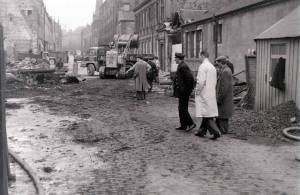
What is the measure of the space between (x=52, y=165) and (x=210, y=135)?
4.00 m

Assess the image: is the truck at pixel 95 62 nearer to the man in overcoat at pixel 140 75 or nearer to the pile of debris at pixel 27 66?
the pile of debris at pixel 27 66

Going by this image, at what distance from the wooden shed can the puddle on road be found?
18.2 ft

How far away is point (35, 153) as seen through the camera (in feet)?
26.5

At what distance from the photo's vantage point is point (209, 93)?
9.24 m

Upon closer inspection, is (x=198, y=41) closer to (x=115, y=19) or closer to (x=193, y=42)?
(x=193, y=42)

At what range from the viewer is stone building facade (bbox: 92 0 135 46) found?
228 feet

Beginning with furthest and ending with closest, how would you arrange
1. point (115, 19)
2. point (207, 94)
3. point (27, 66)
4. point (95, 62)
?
point (115, 19)
point (95, 62)
point (27, 66)
point (207, 94)

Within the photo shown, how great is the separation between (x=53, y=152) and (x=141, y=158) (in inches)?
69.6

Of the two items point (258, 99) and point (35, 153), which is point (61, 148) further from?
point (258, 99)

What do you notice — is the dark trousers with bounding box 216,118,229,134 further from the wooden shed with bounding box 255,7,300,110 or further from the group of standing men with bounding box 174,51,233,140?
the wooden shed with bounding box 255,7,300,110

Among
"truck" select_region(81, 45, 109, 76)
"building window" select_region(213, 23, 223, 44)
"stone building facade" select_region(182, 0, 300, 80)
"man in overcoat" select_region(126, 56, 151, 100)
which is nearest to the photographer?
"man in overcoat" select_region(126, 56, 151, 100)

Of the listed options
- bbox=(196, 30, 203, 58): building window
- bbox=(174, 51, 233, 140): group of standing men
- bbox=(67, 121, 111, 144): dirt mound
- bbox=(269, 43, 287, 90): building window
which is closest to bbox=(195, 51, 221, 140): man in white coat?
bbox=(174, 51, 233, 140): group of standing men

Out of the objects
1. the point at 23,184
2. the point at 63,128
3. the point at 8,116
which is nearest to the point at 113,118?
the point at 63,128

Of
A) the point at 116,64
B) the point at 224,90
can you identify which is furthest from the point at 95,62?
the point at 224,90
